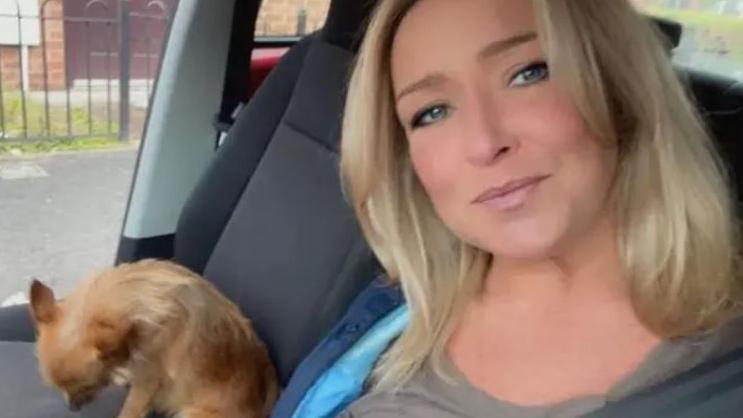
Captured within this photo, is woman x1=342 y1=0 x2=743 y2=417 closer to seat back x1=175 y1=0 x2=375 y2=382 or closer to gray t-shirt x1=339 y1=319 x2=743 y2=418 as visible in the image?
gray t-shirt x1=339 y1=319 x2=743 y2=418

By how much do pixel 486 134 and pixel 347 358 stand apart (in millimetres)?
345

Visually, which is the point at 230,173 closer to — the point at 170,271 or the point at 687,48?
the point at 170,271

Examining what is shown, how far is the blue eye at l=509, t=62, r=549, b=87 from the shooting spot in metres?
1.16

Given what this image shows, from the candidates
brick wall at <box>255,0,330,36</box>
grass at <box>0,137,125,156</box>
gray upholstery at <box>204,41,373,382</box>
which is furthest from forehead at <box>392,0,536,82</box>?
grass at <box>0,137,125,156</box>

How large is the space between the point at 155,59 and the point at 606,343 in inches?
61.7

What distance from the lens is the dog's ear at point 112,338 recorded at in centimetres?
166

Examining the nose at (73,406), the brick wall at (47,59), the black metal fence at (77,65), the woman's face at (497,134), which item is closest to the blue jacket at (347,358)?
the woman's face at (497,134)

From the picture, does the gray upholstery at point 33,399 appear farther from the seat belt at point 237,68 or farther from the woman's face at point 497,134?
the woman's face at point 497,134

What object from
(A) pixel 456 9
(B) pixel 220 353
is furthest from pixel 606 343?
(B) pixel 220 353

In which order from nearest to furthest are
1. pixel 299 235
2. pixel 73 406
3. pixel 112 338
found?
1. pixel 112 338
2. pixel 73 406
3. pixel 299 235

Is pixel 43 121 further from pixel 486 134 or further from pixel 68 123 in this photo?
pixel 486 134

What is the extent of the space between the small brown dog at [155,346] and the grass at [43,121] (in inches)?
31.0

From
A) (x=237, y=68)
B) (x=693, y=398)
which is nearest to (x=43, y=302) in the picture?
(x=237, y=68)

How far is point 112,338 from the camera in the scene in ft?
5.43
